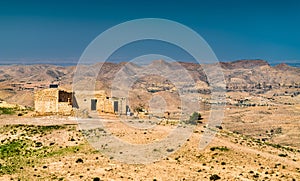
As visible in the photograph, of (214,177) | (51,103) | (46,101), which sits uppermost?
(46,101)

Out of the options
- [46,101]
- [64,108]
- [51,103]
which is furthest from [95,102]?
[46,101]

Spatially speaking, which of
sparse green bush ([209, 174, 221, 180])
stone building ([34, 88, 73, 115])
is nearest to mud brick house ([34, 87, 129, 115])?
stone building ([34, 88, 73, 115])

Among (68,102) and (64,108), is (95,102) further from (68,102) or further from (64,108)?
(64,108)

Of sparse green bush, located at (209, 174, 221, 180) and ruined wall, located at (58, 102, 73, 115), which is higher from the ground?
ruined wall, located at (58, 102, 73, 115)

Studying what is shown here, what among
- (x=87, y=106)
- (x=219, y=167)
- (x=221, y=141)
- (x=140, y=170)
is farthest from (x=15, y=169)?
(x=87, y=106)

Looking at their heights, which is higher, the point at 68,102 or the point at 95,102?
the point at 68,102

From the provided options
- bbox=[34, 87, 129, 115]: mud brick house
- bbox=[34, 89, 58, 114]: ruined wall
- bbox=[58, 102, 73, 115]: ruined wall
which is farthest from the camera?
bbox=[58, 102, 73, 115]: ruined wall

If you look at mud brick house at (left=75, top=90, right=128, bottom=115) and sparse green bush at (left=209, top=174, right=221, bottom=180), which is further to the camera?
mud brick house at (left=75, top=90, right=128, bottom=115)

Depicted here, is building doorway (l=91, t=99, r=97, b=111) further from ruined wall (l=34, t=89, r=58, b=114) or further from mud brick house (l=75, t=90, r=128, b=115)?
ruined wall (l=34, t=89, r=58, b=114)


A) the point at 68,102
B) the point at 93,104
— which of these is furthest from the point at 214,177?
the point at 93,104

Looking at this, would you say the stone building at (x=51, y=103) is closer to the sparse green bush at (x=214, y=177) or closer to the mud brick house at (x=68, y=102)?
the mud brick house at (x=68, y=102)

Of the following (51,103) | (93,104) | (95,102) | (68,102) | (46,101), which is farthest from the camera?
(93,104)

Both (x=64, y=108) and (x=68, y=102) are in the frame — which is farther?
(x=68, y=102)

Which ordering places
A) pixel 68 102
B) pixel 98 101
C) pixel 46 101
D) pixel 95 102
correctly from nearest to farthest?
pixel 46 101
pixel 68 102
pixel 98 101
pixel 95 102
